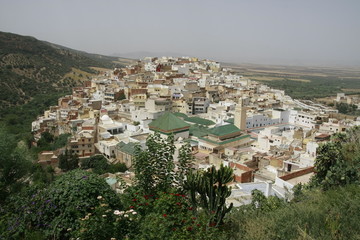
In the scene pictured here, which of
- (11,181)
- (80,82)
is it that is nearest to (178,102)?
(11,181)

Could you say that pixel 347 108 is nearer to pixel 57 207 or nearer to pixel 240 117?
pixel 240 117

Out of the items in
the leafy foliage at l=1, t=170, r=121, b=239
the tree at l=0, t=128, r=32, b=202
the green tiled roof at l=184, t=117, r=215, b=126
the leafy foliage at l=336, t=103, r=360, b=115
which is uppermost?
the leafy foliage at l=1, t=170, r=121, b=239

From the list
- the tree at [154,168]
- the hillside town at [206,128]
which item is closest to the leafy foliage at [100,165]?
the hillside town at [206,128]

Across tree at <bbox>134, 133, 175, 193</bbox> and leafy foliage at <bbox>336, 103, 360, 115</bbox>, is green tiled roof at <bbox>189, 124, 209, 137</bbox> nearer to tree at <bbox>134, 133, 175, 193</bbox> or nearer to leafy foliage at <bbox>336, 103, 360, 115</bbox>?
tree at <bbox>134, 133, 175, 193</bbox>

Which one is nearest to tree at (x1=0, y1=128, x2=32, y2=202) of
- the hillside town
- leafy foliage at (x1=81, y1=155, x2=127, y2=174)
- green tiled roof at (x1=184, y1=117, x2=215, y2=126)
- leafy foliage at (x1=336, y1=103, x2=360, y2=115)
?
the hillside town

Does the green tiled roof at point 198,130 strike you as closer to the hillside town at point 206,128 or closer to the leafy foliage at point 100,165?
the hillside town at point 206,128

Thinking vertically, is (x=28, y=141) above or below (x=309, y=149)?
below

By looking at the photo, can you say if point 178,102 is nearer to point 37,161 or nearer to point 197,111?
point 197,111
